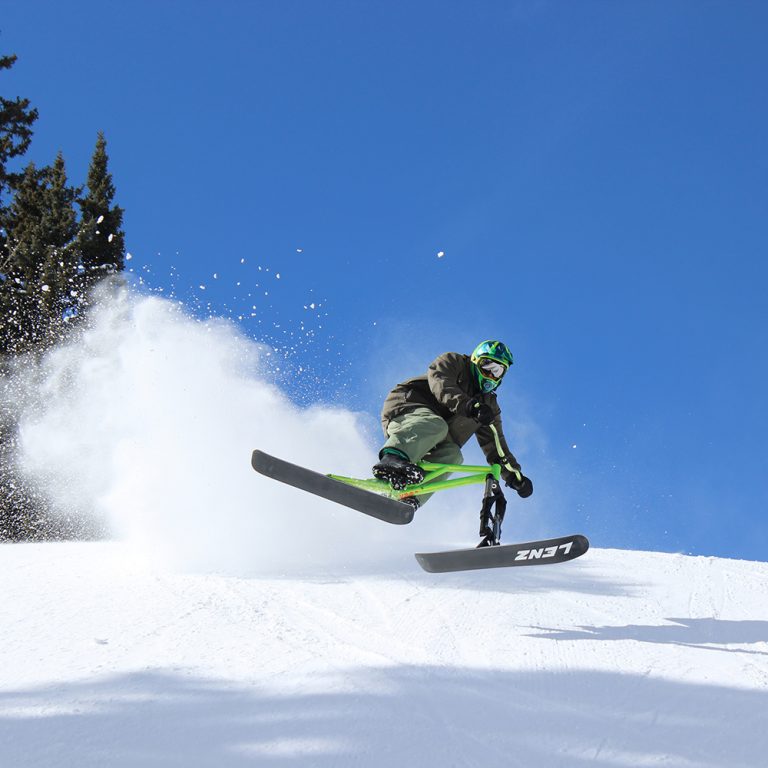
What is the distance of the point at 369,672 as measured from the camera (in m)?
3.65

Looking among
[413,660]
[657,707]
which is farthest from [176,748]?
[657,707]

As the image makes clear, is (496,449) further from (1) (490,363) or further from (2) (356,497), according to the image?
(2) (356,497)

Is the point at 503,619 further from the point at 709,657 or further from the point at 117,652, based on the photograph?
the point at 117,652

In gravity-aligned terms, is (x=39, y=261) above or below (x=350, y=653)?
above

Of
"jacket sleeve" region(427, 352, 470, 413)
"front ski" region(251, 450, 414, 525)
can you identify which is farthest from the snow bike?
"jacket sleeve" region(427, 352, 470, 413)

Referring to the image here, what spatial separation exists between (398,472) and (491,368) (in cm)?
126

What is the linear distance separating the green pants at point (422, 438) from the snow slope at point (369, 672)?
1092 mm

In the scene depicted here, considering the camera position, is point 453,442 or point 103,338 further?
point 103,338

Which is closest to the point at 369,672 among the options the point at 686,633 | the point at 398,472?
the point at 398,472

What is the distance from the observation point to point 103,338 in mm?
16938

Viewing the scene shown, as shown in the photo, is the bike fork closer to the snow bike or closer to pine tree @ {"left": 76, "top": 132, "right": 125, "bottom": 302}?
the snow bike

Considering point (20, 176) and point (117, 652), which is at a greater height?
point (20, 176)

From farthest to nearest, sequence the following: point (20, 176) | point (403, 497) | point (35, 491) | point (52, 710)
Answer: point (20, 176), point (35, 491), point (403, 497), point (52, 710)

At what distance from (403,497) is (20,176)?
72.9 ft
